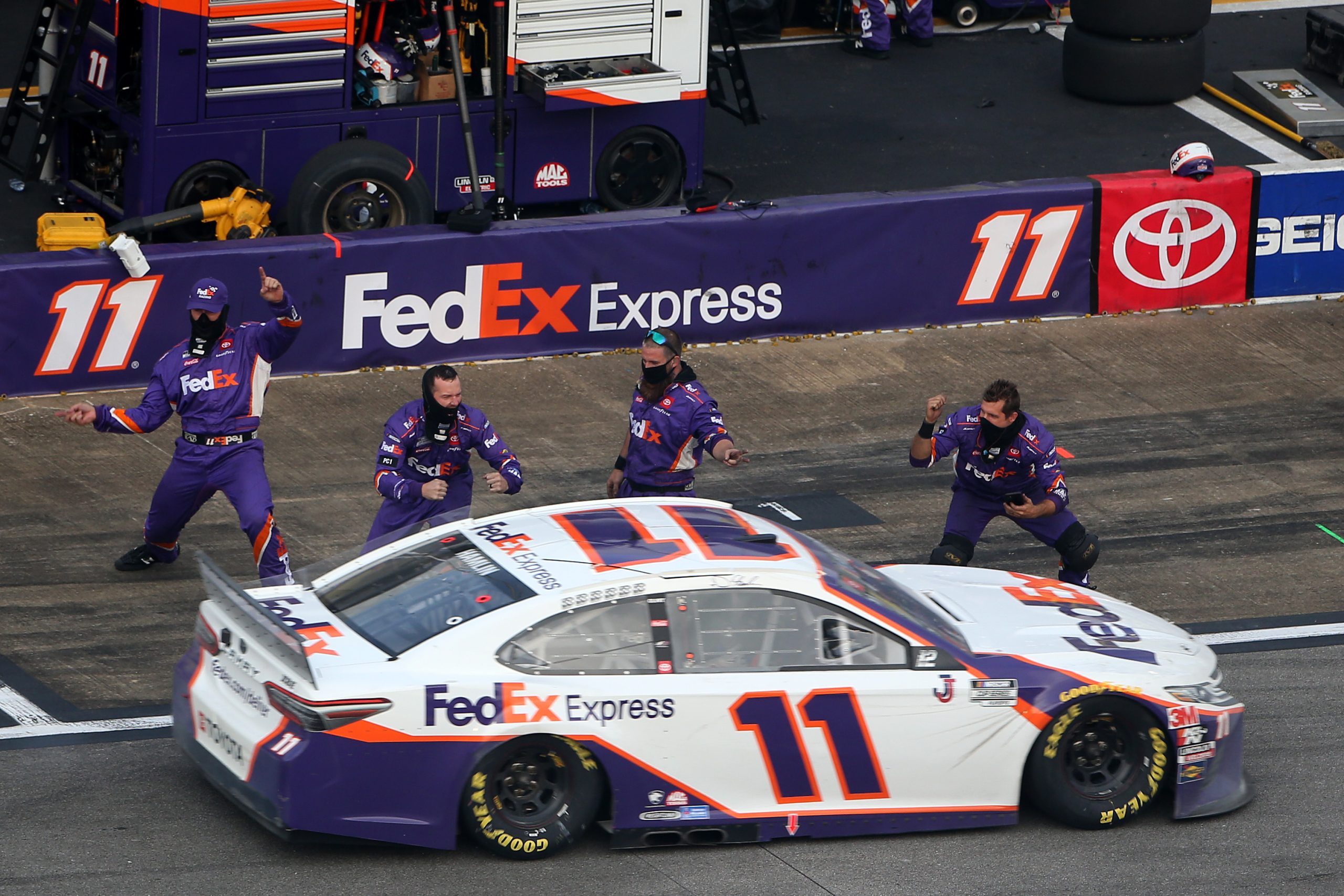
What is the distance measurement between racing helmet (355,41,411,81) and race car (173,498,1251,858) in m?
8.22

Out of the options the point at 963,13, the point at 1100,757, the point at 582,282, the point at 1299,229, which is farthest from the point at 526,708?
the point at 963,13

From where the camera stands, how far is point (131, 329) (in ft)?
43.8

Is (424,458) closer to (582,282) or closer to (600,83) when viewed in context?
(582,282)

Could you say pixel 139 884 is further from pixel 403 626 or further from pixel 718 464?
pixel 718 464

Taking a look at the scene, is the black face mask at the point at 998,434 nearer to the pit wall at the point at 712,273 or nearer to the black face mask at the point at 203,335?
the black face mask at the point at 203,335

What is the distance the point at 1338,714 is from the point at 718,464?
480 centimetres

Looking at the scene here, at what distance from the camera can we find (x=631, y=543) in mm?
7992

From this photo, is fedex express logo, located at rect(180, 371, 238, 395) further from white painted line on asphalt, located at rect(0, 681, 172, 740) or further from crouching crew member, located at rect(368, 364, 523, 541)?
white painted line on asphalt, located at rect(0, 681, 172, 740)

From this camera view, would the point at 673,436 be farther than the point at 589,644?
Yes

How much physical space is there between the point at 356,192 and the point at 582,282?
212 centimetres

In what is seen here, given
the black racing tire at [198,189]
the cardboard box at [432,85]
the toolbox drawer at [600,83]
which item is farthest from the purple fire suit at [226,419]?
the toolbox drawer at [600,83]

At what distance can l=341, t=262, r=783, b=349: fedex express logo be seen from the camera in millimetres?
13969

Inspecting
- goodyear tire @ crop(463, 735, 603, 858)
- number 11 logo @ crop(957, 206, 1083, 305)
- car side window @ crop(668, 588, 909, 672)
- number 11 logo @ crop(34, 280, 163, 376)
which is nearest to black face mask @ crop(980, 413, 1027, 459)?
car side window @ crop(668, 588, 909, 672)

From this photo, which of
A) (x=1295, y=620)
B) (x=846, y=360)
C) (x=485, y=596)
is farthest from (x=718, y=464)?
(x=485, y=596)
